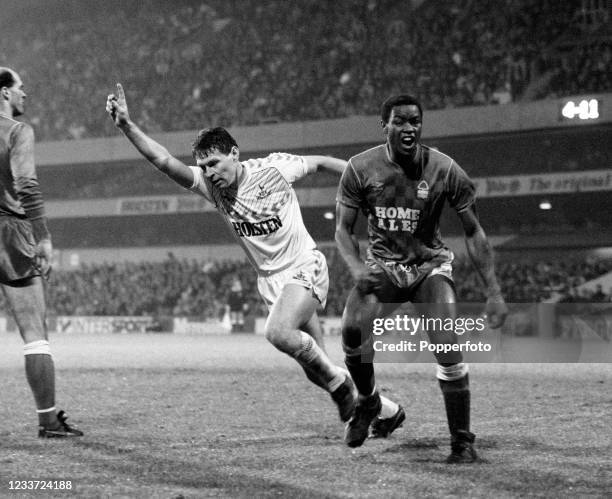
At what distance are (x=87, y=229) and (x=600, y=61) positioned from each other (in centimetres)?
2608

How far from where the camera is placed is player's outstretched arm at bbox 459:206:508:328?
19.8 ft

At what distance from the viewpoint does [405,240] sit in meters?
6.47

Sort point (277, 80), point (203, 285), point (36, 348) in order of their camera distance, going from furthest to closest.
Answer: point (277, 80)
point (203, 285)
point (36, 348)

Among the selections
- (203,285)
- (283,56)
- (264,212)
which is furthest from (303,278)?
(283,56)

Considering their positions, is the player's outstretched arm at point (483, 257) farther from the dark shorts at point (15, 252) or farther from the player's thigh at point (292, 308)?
the dark shorts at point (15, 252)

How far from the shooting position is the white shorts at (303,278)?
7023mm

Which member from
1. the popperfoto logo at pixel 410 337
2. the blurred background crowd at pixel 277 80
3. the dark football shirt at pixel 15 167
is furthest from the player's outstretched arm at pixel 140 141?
the blurred background crowd at pixel 277 80

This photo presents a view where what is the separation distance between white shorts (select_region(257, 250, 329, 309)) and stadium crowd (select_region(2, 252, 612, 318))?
1930cm

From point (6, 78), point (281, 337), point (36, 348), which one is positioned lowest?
point (36, 348)

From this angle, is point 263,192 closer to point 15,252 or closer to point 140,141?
point 140,141

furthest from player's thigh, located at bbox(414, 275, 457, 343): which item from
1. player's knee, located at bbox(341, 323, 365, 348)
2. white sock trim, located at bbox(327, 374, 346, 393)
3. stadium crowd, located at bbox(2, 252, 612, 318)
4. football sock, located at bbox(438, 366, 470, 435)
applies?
stadium crowd, located at bbox(2, 252, 612, 318)

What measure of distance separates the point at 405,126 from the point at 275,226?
1.42 meters

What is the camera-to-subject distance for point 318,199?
3838 cm

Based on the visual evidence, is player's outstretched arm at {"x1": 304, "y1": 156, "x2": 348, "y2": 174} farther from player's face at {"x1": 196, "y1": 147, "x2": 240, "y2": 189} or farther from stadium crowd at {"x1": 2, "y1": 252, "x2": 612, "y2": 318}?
stadium crowd at {"x1": 2, "y1": 252, "x2": 612, "y2": 318}
